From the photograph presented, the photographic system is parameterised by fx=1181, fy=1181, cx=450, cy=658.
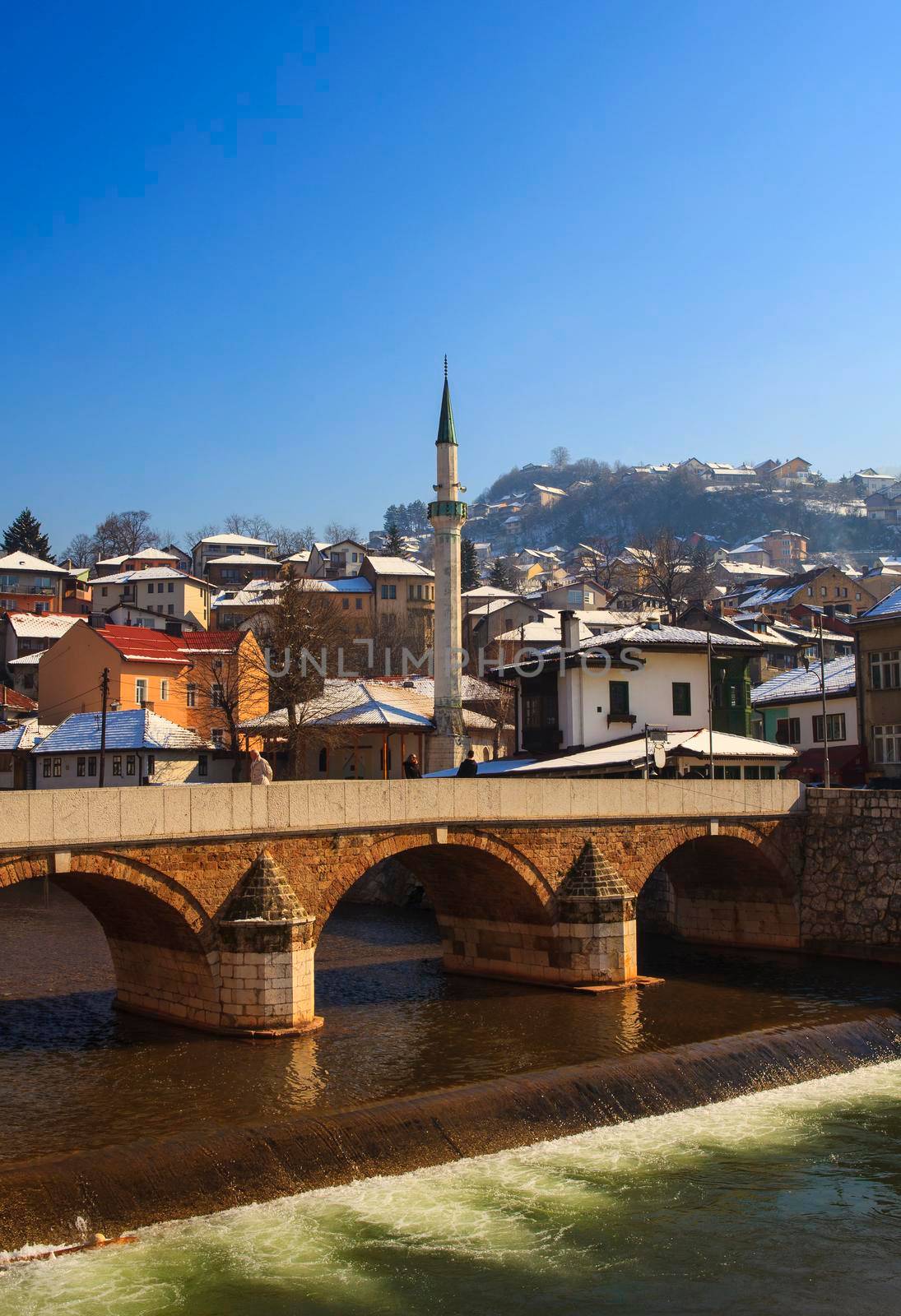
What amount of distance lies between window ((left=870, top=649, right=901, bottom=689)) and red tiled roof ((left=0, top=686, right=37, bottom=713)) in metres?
47.4

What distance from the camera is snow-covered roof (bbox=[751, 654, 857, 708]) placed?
50.4m

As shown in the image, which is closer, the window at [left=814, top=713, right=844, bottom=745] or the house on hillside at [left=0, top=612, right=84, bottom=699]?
the window at [left=814, top=713, right=844, bottom=745]

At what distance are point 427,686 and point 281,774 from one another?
34.7 ft

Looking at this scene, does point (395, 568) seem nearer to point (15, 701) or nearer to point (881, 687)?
point (15, 701)

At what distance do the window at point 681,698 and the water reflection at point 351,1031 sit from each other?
434 inches

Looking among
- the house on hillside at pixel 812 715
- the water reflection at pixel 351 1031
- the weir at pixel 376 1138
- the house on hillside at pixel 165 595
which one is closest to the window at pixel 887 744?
the house on hillside at pixel 812 715

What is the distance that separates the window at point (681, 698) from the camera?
136 feet

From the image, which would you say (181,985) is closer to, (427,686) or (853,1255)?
(853,1255)

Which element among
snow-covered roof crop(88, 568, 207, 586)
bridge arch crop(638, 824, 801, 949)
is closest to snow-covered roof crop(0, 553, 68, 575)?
snow-covered roof crop(88, 568, 207, 586)

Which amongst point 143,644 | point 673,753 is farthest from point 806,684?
point 143,644

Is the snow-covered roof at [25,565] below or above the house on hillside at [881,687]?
above

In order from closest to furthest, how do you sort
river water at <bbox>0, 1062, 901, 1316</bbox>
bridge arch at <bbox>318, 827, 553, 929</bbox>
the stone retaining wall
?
river water at <bbox>0, 1062, 901, 1316</bbox> → bridge arch at <bbox>318, 827, 553, 929</bbox> → the stone retaining wall

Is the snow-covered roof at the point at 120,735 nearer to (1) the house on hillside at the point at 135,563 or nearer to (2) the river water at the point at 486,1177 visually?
(2) the river water at the point at 486,1177

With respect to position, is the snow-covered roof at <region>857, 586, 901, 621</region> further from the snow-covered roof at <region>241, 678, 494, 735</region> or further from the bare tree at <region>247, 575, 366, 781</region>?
the bare tree at <region>247, 575, 366, 781</region>
